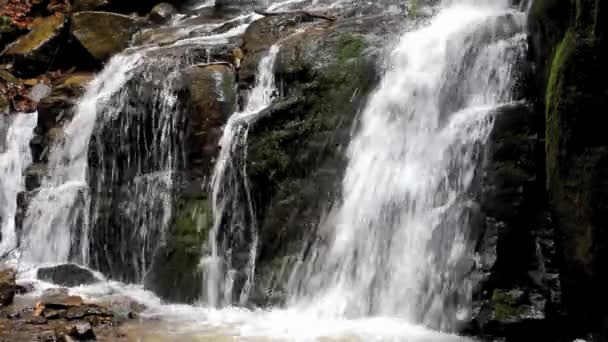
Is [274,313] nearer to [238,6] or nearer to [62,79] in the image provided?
[62,79]

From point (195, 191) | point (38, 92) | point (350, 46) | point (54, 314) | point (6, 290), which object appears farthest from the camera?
point (38, 92)

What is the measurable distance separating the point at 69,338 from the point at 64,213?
14.6ft

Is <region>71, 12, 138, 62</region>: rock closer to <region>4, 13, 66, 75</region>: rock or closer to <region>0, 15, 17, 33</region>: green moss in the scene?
<region>4, 13, 66, 75</region>: rock

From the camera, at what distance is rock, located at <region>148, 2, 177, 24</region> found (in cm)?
1630

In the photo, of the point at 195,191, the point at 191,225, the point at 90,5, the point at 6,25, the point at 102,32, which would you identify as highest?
the point at 90,5

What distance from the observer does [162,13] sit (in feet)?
54.1

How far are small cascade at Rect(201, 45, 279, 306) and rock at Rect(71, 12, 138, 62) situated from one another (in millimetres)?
5953

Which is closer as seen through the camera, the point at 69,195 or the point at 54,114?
the point at 69,195

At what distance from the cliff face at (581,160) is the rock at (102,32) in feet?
33.4

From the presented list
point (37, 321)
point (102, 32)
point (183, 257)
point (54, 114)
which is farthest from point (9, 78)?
point (37, 321)

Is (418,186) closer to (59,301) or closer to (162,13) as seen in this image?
(59,301)

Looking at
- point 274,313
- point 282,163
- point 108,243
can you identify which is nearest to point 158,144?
point 108,243

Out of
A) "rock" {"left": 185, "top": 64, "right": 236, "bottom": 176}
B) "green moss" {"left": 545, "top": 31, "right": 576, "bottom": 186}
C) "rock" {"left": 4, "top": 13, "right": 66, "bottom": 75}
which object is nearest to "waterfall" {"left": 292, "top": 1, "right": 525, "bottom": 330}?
"green moss" {"left": 545, "top": 31, "right": 576, "bottom": 186}

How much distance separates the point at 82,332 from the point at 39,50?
10.6 m
